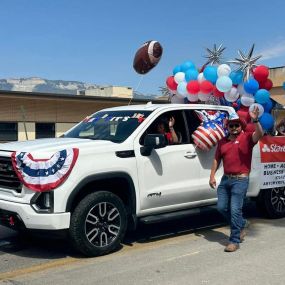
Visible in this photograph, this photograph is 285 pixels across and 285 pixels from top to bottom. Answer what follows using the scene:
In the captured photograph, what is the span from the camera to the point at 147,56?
10867mm

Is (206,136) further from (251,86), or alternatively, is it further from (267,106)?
(267,106)

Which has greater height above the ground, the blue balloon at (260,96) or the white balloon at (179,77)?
the white balloon at (179,77)

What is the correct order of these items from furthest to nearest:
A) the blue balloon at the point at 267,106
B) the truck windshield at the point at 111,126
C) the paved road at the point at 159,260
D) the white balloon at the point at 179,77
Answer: the white balloon at the point at 179,77
the blue balloon at the point at 267,106
the truck windshield at the point at 111,126
the paved road at the point at 159,260

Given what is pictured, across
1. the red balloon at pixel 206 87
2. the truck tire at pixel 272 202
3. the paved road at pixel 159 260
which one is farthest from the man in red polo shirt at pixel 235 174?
the red balloon at pixel 206 87

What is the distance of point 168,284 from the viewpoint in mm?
5082

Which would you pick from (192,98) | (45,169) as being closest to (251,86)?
(192,98)

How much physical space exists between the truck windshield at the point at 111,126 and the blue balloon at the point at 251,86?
2.82 m

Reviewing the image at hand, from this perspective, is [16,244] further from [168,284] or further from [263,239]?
[263,239]

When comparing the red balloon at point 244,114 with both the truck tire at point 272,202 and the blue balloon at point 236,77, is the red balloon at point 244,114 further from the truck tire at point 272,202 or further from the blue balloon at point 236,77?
the truck tire at point 272,202

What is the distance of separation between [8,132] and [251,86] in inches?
947

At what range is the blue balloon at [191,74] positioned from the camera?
9.62 meters

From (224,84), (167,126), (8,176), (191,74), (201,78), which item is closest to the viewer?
(8,176)

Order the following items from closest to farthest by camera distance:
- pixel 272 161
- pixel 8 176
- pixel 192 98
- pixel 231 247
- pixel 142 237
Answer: pixel 8 176, pixel 231 247, pixel 142 237, pixel 272 161, pixel 192 98

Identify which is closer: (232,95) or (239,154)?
(239,154)
